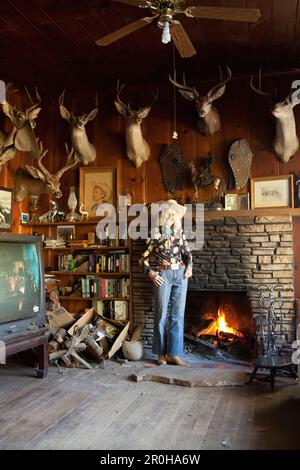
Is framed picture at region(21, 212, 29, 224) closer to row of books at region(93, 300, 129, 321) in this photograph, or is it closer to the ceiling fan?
row of books at region(93, 300, 129, 321)

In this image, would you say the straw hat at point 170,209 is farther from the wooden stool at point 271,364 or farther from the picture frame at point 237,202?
the wooden stool at point 271,364

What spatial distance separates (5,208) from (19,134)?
0.81 metres

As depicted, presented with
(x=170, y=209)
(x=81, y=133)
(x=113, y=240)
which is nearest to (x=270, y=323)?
(x=170, y=209)

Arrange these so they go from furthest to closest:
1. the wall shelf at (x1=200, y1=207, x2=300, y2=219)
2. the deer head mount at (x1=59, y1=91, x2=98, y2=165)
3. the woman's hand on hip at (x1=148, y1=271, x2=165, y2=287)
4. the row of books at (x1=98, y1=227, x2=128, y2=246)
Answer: the row of books at (x1=98, y1=227, x2=128, y2=246) → the deer head mount at (x1=59, y1=91, x2=98, y2=165) → the wall shelf at (x1=200, y1=207, x2=300, y2=219) → the woman's hand on hip at (x1=148, y1=271, x2=165, y2=287)

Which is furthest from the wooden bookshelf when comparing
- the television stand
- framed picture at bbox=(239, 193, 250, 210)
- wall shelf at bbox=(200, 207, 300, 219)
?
framed picture at bbox=(239, 193, 250, 210)

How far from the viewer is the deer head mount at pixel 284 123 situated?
3729 mm

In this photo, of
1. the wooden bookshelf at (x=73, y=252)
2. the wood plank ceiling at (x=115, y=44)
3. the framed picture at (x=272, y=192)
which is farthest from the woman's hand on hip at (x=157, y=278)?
the wood plank ceiling at (x=115, y=44)

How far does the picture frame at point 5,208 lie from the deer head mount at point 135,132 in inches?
54.8

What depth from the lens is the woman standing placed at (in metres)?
3.81

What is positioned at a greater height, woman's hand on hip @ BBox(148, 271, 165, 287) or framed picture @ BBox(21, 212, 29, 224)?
framed picture @ BBox(21, 212, 29, 224)

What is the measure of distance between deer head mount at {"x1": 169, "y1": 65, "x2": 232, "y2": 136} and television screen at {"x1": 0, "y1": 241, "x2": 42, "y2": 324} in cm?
197

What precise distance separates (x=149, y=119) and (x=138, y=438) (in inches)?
130

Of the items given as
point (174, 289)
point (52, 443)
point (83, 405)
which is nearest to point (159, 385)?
point (83, 405)
